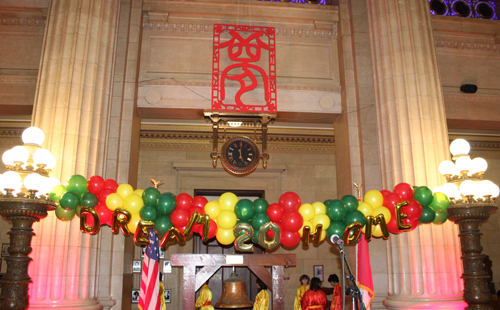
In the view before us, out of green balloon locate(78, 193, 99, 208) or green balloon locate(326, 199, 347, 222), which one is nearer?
green balloon locate(78, 193, 99, 208)

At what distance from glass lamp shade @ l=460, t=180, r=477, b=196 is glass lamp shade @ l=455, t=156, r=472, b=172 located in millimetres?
271

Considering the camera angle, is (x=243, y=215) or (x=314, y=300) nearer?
(x=243, y=215)

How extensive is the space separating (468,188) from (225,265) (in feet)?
12.1

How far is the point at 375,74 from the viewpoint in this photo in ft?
25.6

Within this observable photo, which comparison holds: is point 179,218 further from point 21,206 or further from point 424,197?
point 424,197

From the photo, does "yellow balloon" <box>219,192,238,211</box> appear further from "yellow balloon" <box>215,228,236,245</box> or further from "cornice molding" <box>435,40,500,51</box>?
"cornice molding" <box>435,40,500,51</box>

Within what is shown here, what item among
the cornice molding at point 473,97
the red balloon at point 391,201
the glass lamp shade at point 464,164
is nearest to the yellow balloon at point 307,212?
the red balloon at point 391,201

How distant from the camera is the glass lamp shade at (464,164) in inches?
224

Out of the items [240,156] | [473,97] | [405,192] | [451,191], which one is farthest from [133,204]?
[473,97]

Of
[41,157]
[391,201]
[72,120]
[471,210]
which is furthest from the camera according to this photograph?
[72,120]

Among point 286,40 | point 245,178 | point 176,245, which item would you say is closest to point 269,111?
point 286,40

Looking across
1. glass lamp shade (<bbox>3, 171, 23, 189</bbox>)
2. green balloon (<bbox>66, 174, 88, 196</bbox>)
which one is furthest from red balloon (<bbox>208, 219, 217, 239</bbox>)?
glass lamp shade (<bbox>3, 171, 23, 189</bbox>)

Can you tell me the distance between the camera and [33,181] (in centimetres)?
473

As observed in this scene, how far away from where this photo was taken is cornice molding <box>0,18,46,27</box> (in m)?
8.27
